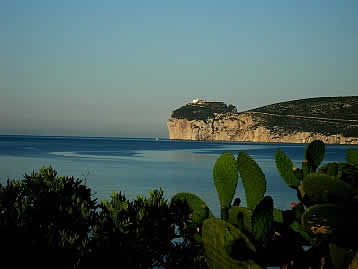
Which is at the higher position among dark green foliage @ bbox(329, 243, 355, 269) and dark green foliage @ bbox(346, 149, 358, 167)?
dark green foliage @ bbox(346, 149, 358, 167)

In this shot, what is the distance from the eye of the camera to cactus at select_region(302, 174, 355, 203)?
2418 millimetres

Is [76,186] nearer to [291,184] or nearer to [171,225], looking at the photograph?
[171,225]

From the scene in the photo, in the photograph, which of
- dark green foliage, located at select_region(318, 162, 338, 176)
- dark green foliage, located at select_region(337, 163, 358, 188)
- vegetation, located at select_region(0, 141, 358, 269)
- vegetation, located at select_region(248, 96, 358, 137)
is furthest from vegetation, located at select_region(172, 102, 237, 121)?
dark green foliage, located at select_region(318, 162, 338, 176)

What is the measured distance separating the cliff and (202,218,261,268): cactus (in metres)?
141

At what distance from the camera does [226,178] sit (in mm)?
3270

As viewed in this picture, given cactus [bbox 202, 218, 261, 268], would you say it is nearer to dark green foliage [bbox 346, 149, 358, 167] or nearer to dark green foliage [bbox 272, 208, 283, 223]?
dark green foliage [bbox 272, 208, 283, 223]

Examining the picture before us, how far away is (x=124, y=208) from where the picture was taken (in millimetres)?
7297

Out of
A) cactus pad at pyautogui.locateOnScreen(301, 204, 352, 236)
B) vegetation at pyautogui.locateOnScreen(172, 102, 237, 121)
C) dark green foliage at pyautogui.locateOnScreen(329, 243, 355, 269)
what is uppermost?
vegetation at pyautogui.locateOnScreen(172, 102, 237, 121)

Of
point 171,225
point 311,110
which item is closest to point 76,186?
point 171,225

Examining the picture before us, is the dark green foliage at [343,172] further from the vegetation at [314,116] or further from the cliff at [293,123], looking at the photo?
the cliff at [293,123]

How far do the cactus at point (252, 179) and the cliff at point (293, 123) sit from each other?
140 m

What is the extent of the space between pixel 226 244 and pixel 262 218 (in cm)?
23

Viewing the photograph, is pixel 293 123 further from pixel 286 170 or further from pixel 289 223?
pixel 289 223

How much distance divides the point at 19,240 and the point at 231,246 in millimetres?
4608
